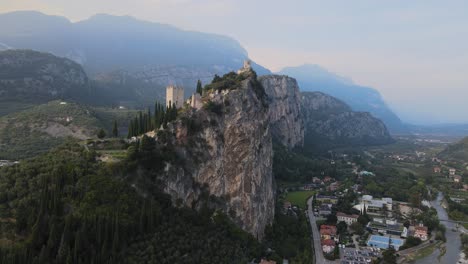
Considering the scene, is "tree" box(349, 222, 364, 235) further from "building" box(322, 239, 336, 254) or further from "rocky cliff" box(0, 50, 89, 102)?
"rocky cliff" box(0, 50, 89, 102)

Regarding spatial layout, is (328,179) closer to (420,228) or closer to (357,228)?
(357,228)

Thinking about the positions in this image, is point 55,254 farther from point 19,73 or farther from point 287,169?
point 19,73

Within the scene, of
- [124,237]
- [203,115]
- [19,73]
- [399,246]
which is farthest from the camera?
[19,73]

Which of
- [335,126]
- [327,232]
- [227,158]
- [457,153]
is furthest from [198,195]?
[335,126]

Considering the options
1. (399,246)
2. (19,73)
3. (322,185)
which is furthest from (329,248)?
(19,73)

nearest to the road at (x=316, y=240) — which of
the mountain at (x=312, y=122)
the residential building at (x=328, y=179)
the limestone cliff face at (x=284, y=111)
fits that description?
the residential building at (x=328, y=179)
